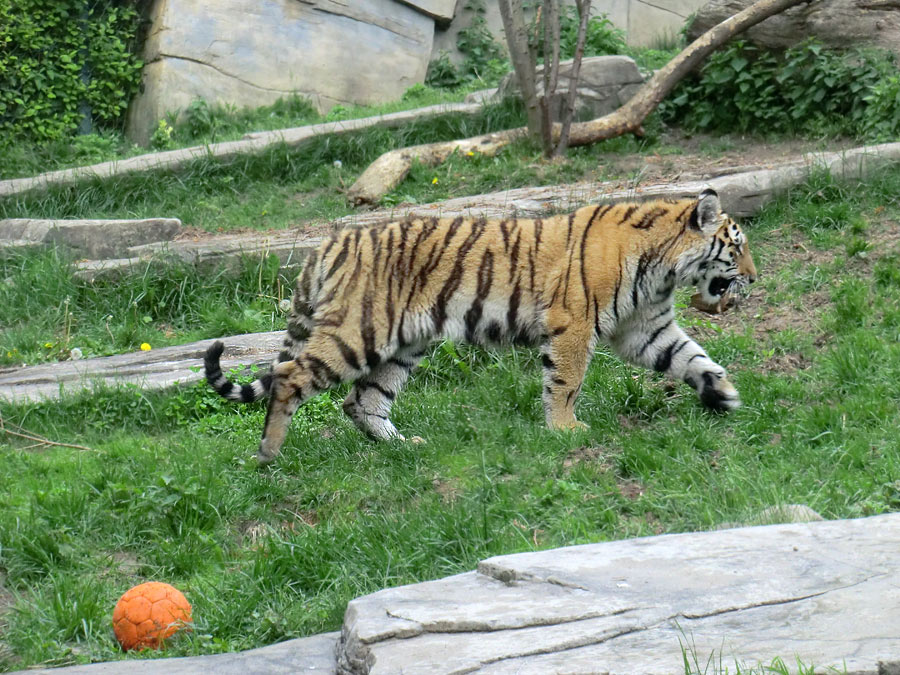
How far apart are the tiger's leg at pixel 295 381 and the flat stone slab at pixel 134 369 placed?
125 centimetres

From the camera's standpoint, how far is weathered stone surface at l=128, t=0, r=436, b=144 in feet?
42.3

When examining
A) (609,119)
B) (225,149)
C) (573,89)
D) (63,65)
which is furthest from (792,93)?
(63,65)

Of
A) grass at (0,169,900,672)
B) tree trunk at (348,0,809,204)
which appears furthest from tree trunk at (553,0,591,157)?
grass at (0,169,900,672)

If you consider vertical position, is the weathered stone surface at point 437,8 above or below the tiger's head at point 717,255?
above

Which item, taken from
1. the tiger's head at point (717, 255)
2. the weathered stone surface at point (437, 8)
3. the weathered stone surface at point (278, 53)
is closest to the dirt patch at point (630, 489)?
the tiger's head at point (717, 255)

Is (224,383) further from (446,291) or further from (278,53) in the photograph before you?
(278,53)

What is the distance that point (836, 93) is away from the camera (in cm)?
970

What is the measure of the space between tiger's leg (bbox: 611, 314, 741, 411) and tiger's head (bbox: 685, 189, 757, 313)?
31 cm

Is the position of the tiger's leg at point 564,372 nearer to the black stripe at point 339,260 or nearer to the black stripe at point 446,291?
the black stripe at point 446,291

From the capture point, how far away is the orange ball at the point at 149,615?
407 cm

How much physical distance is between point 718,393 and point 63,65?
970 centimetres

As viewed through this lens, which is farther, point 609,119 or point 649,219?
point 609,119

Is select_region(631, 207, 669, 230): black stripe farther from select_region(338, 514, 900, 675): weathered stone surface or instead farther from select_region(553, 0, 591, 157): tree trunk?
select_region(553, 0, 591, 157): tree trunk

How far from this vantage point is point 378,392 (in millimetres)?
6133
